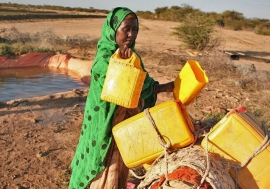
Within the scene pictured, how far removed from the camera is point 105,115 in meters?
2.04

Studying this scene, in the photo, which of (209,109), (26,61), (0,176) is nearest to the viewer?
(0,176)

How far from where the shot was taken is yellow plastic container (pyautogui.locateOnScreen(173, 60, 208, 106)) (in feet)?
6.05

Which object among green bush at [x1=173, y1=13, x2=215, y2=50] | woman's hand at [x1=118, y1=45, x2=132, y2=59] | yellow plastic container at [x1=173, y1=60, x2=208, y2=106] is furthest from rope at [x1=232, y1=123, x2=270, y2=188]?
green bush at [x1=173, y1=13, x2=215, y2=50]

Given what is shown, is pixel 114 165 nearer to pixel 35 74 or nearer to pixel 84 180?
pixel 84 180

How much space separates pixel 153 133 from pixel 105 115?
0.40 metres

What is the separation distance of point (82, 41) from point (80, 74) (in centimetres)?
371

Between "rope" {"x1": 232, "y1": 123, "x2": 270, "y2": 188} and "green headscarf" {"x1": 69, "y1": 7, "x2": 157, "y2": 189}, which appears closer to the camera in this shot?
"rope" {"x1": 232, "y1": 123, "x2": 270, "y2": 188}

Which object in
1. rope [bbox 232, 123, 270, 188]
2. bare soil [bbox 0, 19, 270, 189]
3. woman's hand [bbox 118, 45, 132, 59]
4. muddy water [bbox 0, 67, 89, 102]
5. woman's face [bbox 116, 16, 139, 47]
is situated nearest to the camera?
rope [bbox 232, 123, 270, 188]

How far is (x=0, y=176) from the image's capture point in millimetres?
3404

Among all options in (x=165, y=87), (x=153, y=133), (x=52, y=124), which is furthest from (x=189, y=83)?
(x=52, y=124)

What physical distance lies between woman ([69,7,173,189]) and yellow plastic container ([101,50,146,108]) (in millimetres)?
162

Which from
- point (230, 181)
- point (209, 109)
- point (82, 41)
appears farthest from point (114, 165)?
point (82, 41)

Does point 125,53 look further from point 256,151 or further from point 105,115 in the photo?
point 256,151

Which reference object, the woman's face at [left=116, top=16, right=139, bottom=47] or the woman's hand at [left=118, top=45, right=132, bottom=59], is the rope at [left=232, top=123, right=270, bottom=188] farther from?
the woman's face at [left=116, top=16, right=139, bottom=47]
